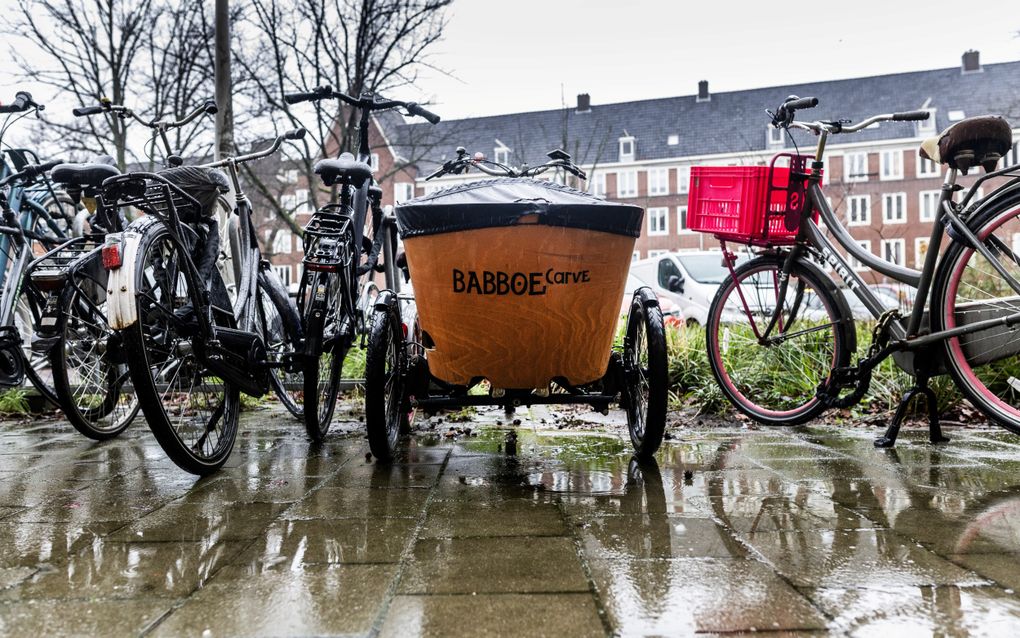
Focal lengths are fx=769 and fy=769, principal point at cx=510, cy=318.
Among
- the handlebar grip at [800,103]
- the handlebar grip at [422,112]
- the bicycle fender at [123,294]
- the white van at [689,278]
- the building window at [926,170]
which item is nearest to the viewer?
the bicycle fender at [123,294]

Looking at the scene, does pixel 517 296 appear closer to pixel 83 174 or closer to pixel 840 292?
pixel 83 174

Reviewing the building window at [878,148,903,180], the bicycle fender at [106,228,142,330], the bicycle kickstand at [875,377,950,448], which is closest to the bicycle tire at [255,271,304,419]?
the bicycle fender at [106,228,142,330]

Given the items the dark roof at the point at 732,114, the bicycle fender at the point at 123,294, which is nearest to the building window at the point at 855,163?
the dark roof at the point at 732,114

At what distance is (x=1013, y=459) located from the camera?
3150 millimetres

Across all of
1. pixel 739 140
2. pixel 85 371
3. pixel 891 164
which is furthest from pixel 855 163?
pixel 85 371

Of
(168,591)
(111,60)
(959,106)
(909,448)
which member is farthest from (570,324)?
(959,106)

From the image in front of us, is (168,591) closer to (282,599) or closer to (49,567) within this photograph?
(282,599)

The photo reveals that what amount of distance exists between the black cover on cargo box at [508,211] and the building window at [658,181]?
47041 mm

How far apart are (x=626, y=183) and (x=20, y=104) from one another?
46.4m

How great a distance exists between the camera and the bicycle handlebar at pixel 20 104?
4484mm

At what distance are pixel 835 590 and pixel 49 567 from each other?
6.14ft

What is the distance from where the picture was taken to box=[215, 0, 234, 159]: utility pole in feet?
24.2

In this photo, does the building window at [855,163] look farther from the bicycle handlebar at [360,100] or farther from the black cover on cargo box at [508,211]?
the black cover on cargo box at [508,211]

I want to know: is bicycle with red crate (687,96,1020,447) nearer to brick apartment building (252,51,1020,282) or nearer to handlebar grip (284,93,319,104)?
handlebar grip (284,93,319,104)
